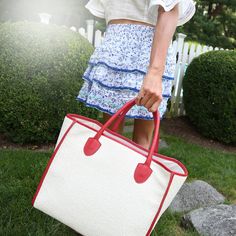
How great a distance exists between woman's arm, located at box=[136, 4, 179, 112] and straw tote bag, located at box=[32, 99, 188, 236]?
2.5 inches

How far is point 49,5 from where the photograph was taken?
9.00 metres

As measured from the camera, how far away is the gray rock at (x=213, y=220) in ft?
8.14

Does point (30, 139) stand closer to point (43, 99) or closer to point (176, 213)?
point (43, 99)

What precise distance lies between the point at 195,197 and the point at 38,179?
1.17 metres

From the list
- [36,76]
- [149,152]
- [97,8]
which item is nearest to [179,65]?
[36,76]

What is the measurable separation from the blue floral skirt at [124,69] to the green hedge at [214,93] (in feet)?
11.0

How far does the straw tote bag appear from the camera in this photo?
4.37 feet

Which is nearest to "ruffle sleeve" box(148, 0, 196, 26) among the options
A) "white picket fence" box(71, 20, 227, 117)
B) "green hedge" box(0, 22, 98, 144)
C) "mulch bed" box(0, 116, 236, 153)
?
"green hedge" box(0, 22, 98, 144)

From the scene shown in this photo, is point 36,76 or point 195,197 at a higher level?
point 36,76

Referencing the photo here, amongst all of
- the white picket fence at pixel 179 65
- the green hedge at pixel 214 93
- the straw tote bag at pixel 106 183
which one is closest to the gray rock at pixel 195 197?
the straw tote bag at pixel 106 183

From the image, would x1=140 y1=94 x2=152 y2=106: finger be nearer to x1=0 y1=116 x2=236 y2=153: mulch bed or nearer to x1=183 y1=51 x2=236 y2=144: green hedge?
x1=183 y1=51 x2=236 y2=144: green hedge

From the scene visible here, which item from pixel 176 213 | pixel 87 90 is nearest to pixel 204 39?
pixel 176 213

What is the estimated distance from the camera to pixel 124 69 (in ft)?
5.57

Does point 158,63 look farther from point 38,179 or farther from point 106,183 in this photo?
point 38,179
